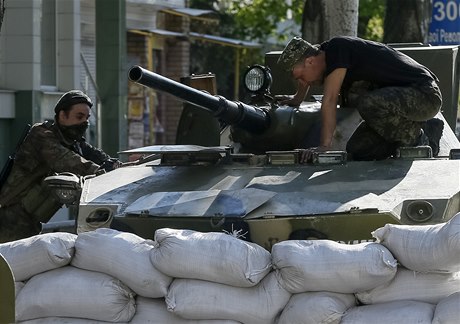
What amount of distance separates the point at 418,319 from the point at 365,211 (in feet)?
2.97

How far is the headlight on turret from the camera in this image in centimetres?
927

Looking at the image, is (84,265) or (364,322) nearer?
(364,322)

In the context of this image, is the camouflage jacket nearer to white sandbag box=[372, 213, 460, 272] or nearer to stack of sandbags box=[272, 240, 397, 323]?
stack of sandbags box=[272, 240, 397, 323]

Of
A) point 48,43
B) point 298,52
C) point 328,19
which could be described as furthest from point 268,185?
point 48,43

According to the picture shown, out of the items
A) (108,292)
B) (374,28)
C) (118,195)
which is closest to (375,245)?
(108,292)

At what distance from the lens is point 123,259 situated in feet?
22.7

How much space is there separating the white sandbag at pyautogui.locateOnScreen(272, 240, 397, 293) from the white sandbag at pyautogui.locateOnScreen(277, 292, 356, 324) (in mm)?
38

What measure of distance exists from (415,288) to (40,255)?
1.87 metres

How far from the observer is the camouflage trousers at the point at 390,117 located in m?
8.32

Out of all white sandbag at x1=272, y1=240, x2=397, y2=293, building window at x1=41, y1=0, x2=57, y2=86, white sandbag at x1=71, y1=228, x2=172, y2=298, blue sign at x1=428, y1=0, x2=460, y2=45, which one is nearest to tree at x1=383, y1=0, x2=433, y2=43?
blue sign at x1=428, y1=0, x2=460, y2=45

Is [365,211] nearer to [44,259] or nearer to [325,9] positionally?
[44,259]

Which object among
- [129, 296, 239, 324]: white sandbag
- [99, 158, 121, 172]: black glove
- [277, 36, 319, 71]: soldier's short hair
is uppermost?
[277, 36, 319, 71]: soldier's short hair

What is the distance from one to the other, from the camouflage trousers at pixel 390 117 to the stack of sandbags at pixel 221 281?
5.77 feet

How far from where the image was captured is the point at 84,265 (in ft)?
23.1
